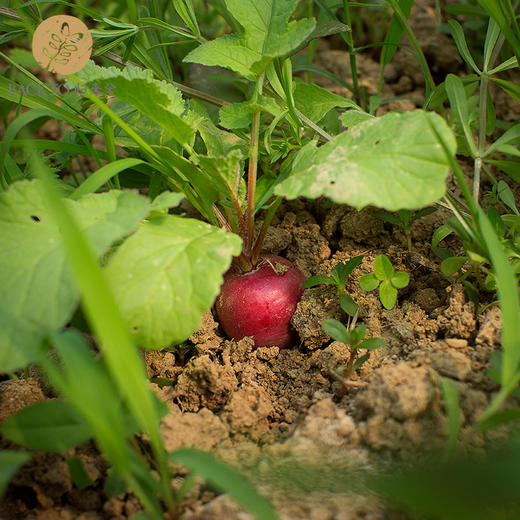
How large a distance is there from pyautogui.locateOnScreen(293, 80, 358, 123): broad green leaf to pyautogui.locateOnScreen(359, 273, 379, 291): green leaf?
1.44ft

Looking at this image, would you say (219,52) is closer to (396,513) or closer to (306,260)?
(306,260)

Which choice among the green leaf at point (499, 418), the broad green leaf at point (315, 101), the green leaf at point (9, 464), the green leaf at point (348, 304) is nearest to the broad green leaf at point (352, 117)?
the broad green leaf at point (315, 101)

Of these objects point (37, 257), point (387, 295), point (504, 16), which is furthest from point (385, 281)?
point (37, 257)

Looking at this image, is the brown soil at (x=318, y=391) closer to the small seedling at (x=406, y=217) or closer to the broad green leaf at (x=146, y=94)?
the small seedling at (x=406, y=217)

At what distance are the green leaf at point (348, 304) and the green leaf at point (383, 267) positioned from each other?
0.29 feet

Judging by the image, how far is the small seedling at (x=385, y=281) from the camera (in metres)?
1.12

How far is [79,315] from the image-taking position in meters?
1.03

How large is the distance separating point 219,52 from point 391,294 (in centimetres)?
70

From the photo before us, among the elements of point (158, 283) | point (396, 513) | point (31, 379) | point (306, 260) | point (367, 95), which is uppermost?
point (367, 95)

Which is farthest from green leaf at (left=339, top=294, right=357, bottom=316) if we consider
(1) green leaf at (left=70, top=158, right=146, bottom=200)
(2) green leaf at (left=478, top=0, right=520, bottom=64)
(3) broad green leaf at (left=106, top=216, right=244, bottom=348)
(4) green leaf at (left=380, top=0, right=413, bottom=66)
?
(4) green leaf at (left=380, top=0, right=413, bottom=66)

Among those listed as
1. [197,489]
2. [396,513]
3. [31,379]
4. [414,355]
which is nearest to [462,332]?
[414,355]

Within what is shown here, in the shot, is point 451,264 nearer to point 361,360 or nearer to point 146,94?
point 361,360

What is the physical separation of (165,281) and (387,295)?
1.74 ft

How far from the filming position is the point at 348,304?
1110mm
